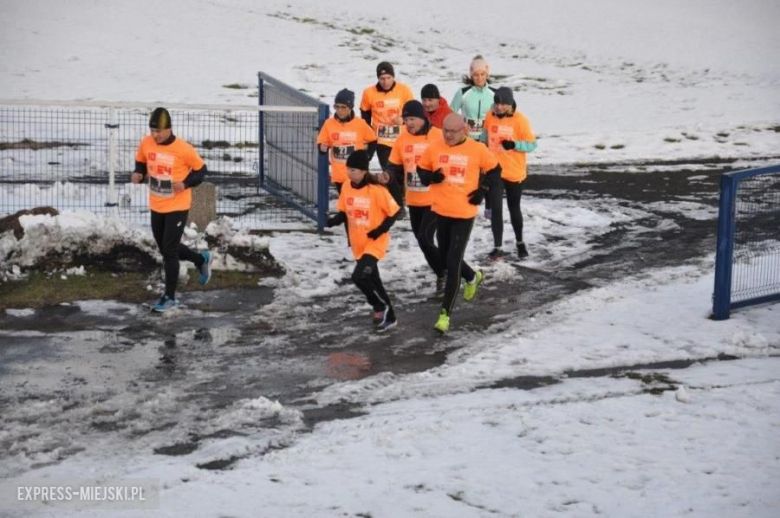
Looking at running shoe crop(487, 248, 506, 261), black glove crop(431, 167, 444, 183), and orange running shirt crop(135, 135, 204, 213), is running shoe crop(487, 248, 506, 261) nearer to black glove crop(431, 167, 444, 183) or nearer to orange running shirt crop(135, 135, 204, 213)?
black glove crop(431, 167, 444, 183)

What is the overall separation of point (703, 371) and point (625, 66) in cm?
2688

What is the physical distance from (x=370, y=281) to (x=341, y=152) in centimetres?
326

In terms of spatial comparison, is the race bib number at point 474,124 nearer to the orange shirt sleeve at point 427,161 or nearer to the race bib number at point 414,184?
the race bib number at point 414,184

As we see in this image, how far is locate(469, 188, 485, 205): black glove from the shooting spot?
11.3 m

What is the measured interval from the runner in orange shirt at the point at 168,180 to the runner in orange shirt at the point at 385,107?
3729 millimetres

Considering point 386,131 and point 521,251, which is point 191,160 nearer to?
point 386,131

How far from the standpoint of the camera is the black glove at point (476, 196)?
11289mm

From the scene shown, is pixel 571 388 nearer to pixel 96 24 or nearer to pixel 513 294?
pixel 513 294

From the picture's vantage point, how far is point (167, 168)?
1148cm

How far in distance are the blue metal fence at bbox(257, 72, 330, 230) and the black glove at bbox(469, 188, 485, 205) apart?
163 inches

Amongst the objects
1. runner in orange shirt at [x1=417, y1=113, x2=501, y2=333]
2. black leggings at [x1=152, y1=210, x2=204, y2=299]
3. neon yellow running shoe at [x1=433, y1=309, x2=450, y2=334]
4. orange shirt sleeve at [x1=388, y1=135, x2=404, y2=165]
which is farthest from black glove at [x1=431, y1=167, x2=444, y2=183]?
black leggings at [x1=152, y1=210, x2=204, y2=299]

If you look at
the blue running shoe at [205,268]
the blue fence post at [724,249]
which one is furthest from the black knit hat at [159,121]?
the blue fence post at [724,249]

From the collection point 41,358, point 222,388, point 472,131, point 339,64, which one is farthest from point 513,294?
point 339,64

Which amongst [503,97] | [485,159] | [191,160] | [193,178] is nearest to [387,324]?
[485,159]
